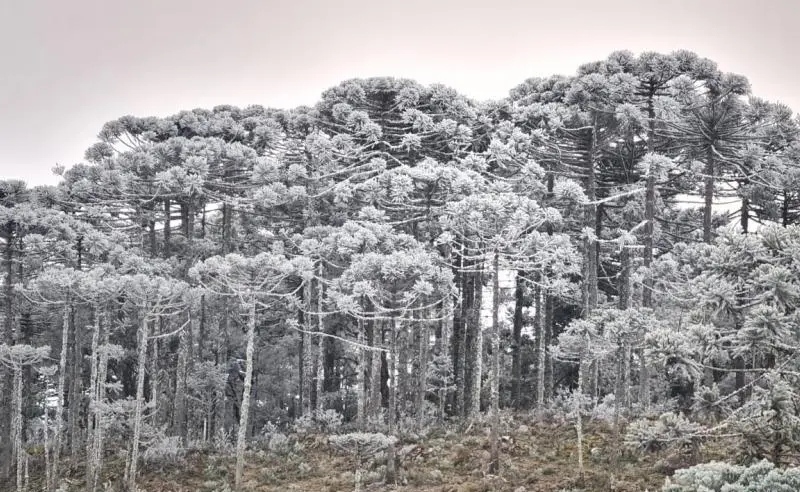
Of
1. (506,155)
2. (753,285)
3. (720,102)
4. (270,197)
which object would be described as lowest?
(753,285)

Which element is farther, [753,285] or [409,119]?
[409,119]

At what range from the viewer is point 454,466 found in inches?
714

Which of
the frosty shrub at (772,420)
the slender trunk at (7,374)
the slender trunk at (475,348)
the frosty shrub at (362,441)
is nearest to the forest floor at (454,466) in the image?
the frosty shrub at (362,441)

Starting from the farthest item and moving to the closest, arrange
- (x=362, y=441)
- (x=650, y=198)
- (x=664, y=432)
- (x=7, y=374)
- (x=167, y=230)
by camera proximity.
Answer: (x=167, y=230) < (x=7, y=374) < (x=650, y=198) < (x=362, y=441) < (x=664, y=432)

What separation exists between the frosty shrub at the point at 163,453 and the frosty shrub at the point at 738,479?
18.0 metres

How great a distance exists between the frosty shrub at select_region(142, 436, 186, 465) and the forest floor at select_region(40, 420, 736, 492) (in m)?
0.18

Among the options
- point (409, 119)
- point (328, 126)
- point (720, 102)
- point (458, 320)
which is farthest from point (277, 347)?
point (720, 102)

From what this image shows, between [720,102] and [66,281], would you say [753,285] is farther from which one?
[66,281]

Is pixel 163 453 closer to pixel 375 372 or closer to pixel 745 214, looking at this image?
pixel 375 372

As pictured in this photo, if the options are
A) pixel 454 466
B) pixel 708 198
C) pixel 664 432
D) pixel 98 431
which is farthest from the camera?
pixel 708 198

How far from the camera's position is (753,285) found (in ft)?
34.8

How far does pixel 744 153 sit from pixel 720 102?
8.95 feet

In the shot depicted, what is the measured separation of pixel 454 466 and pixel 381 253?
7501 mm

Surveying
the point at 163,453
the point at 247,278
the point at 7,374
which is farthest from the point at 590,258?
the point at 7,374
